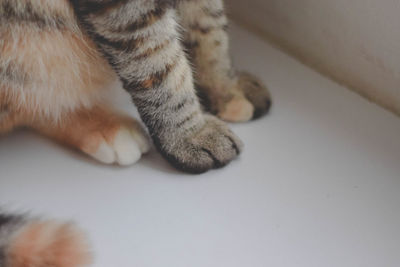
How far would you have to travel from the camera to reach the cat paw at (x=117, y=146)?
41.7 inches

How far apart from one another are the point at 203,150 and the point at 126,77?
20 centimetres

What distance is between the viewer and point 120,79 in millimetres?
988

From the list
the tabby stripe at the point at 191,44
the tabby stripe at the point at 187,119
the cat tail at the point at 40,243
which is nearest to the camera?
the cat tail at the point at 40,243

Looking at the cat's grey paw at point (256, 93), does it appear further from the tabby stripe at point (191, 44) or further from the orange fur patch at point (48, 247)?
the orange fur patch at point (48, 247)

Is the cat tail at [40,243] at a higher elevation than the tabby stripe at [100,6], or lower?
lower

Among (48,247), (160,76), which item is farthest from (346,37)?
(48,247)

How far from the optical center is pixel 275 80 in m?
1.29

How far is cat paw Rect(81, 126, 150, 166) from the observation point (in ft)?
3.47

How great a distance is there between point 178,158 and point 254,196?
156mm

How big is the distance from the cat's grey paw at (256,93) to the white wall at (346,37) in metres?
0.17

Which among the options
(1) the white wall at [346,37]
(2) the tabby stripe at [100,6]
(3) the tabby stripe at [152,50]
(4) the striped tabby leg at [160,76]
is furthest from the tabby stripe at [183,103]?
(1) the white wall at [346,37]

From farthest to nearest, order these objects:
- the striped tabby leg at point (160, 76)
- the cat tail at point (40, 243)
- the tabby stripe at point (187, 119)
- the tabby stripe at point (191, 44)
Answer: the tabby stripe at point (191, 44)
the tabby stripe at point (187, 119)
the striped tabby leg at point (160, 76)
the cat tail at point (40, 243)

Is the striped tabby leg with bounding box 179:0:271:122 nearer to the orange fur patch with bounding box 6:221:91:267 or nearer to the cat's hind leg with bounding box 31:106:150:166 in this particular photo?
the cat's hind leg with bounding box 31:106:150:166

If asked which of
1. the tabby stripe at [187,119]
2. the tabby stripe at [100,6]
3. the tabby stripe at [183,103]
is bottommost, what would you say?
the tabby stripe at [187,119]
